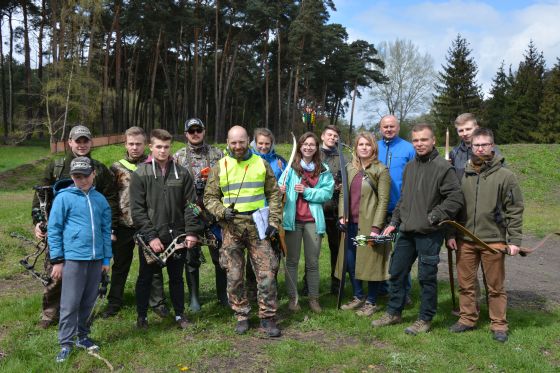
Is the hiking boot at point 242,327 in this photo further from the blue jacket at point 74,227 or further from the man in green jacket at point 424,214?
the blue jacket at point 74,227

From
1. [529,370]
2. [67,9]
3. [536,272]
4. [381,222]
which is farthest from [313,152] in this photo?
[67,9]

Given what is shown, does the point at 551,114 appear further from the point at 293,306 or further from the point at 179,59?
the point at 293,306

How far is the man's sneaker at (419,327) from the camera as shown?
5.01m

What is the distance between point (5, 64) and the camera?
150 ft

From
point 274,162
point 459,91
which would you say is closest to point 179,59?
point 459,91

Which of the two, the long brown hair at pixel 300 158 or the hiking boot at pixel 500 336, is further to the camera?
the long brown hair at pixel 300 158

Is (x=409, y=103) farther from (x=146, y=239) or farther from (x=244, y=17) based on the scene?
(x=146, y=239)

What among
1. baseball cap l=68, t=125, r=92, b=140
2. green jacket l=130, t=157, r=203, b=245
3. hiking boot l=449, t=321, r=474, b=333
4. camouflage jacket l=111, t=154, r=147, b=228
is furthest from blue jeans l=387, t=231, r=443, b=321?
baseball cap l=68, t=125, r=92, b=140

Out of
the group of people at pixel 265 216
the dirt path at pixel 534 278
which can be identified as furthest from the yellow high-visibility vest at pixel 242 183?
the dirt path at pixel 534 278

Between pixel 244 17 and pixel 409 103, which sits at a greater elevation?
pixel 244 17

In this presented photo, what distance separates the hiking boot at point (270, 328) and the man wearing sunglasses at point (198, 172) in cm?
100

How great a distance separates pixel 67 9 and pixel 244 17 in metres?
11.4

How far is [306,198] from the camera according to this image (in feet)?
18.3

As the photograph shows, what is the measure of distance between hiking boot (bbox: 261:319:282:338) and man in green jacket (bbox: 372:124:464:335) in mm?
1127
